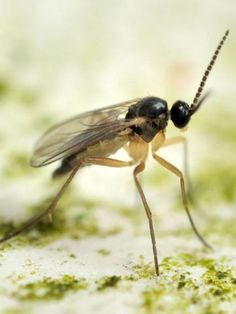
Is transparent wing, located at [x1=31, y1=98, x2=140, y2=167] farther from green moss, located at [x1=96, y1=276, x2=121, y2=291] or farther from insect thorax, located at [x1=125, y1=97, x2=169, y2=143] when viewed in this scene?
green moss, located at [x1=96, y1=276, x2=121, y2=291]

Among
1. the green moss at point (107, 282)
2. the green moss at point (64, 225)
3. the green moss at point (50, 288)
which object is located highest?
the green moss at point (50, 288)

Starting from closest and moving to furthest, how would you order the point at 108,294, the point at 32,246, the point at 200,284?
the point at 108,294 → the point at 200,284 → the point at 32,246

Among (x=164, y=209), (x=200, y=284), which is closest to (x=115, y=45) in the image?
(x=164, y=209)

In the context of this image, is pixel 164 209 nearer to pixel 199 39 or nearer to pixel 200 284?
pixel 200 284

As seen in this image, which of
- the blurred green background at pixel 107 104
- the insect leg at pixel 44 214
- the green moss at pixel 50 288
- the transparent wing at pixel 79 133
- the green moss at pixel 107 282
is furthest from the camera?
the transparent wing at pixel 79 133

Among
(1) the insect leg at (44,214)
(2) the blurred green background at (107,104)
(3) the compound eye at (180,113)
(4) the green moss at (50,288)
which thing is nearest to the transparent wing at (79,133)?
(1) the insect leg at (44,214)

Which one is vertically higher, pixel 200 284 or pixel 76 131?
pixel 76 131

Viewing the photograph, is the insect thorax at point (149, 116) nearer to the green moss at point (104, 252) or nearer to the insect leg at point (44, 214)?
the insect leg at point (44, 214)
